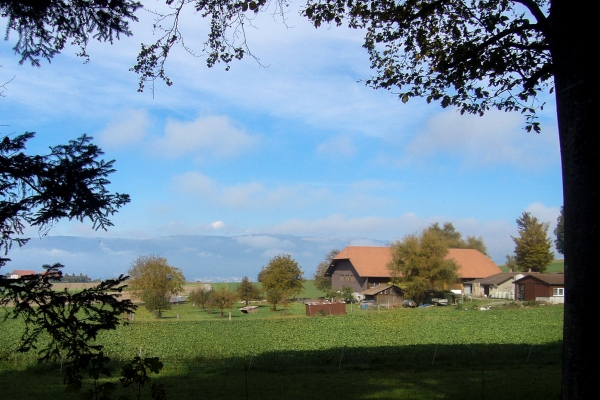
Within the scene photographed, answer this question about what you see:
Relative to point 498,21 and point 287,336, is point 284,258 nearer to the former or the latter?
point 287,336

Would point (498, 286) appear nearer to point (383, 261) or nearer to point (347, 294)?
point (383, 261)

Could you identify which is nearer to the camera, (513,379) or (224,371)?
(513,379)

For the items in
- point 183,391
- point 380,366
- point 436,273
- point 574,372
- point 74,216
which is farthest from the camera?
point 436,273

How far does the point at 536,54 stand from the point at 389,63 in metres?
2.21

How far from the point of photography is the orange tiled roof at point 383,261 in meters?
73.6

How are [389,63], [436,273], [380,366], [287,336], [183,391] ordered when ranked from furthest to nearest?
1. [436,273]
2. [287,336]
3. [380,366]
4. [183,391]
5. [389,63]

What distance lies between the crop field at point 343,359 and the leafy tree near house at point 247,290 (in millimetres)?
24378

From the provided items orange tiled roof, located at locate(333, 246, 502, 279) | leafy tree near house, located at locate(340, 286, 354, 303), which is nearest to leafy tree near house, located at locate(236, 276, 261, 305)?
leafy tree near house, located at locate(340, 286, 354, 303)

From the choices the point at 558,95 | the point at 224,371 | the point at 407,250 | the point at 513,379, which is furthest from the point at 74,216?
the point at 407,250

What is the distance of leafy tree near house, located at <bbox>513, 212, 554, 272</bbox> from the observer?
77.2m

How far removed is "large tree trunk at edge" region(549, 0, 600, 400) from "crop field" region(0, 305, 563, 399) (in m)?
5.08

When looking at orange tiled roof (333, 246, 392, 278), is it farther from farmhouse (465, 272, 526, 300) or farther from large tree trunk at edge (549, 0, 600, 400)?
large tree trunk at edge (549, 0, 600, 400)

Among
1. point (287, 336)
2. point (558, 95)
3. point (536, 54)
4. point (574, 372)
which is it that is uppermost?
point (536, 54)

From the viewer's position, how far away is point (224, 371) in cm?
1955
